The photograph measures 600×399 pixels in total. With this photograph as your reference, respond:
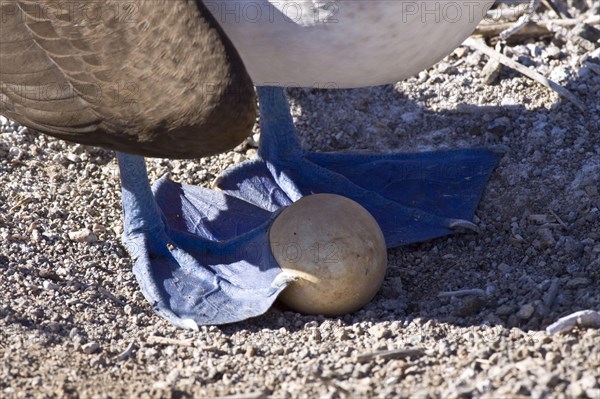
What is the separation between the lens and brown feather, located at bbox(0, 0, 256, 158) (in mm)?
2943

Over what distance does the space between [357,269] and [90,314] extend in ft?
2.60

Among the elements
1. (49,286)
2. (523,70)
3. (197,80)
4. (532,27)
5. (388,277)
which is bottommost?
(388,277)

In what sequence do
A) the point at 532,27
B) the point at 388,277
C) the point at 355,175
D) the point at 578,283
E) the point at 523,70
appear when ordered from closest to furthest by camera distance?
the point at 578,283 < the point at 388,277 < the point at 355,175 < the point at 523,70 < the point at 532,27

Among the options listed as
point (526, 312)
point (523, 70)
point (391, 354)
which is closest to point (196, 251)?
point (391, 354)

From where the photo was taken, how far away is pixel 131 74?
2998 mm

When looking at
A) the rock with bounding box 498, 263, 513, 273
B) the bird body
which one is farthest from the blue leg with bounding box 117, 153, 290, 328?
the rock with bounding box 498, 263, 513, 273

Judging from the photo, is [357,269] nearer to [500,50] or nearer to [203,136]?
[203,136]

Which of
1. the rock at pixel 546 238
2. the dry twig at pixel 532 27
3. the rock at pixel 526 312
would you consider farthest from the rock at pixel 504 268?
the dry twig at pixel 532 27

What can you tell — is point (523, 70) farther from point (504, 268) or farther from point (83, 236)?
point (83, 236)

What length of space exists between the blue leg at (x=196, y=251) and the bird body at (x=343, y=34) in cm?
57

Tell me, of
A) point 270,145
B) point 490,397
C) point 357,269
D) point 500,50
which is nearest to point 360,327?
point 357,269

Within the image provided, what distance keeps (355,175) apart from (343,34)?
1.03 meters

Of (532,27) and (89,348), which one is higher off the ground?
(532,27)

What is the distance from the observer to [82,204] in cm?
391
